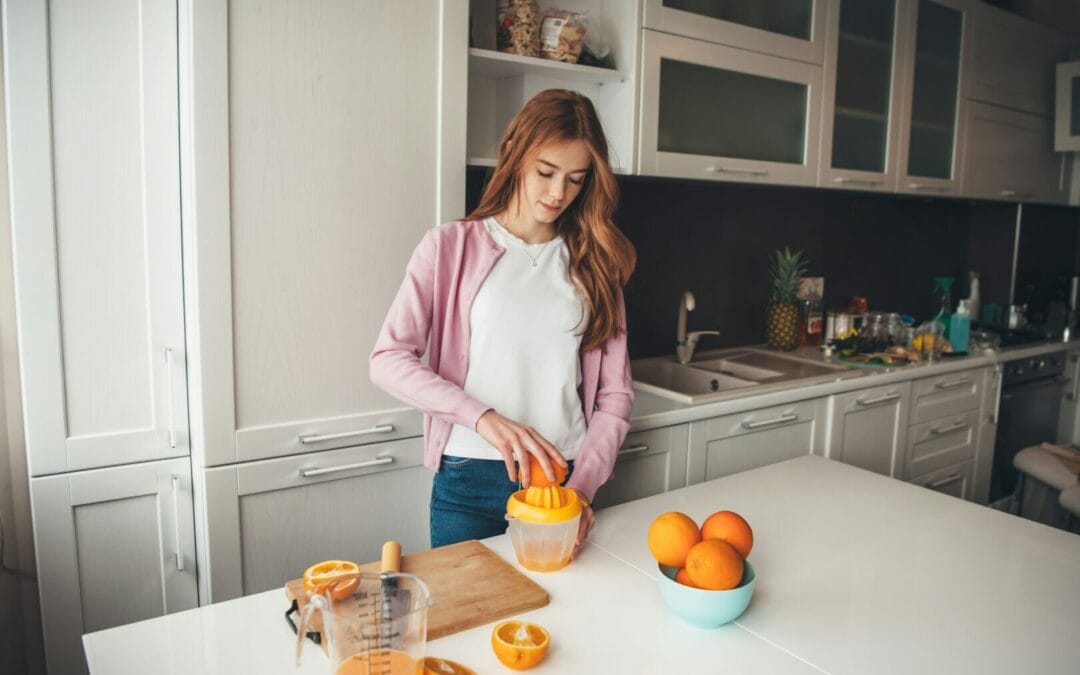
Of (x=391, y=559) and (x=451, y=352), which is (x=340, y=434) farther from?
(x=391, y=559)

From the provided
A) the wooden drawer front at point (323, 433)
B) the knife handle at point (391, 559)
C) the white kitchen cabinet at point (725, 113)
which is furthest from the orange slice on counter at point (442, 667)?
the white kitchen cabinet at point (725, 113)

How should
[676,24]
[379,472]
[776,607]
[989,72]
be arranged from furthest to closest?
[989,72], [676,24], [379,472], [776,607]

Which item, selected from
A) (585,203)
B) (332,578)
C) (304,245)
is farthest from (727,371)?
(332,578)

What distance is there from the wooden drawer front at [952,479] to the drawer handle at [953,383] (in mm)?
330

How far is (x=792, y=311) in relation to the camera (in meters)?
3.19

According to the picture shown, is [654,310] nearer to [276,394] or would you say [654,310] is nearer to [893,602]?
[276,394]

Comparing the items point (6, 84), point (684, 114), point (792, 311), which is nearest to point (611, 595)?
point (6, 84)

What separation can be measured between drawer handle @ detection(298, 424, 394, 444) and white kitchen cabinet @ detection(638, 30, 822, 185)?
105 cm

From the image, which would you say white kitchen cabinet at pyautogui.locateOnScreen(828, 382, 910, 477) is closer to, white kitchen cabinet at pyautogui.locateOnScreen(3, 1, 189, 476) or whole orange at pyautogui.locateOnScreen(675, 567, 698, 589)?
whole orange at pyautogui.locateOnScreen(675, 567, 698, 589)

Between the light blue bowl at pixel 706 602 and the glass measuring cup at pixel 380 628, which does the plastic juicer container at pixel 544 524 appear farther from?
the glass measuring cup at pixel 380 628

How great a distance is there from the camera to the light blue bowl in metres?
1.02

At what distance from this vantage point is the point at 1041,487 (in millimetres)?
2613

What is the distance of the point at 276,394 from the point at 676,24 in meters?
1.54

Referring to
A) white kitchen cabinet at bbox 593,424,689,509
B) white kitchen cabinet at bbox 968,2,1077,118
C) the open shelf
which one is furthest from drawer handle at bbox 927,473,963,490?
the open shelf
